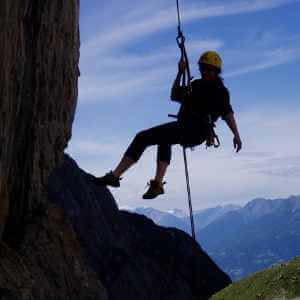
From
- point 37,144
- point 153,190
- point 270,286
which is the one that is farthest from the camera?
point 270,286

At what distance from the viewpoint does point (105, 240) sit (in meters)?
90.5

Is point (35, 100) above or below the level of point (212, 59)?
below

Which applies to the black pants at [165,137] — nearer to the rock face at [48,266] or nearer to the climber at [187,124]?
the climber at [187,124]

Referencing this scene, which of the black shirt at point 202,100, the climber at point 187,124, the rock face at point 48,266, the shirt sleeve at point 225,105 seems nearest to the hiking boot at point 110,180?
the climber at point 187,124

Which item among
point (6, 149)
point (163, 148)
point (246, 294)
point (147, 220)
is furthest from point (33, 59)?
point (147, 220)

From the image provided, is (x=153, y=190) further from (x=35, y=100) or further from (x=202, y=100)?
(x=35, y=100)

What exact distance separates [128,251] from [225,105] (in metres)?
81.6

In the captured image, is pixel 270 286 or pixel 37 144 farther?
pixel 270 286

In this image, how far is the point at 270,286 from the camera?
170ft

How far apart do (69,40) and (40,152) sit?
11.0 ft

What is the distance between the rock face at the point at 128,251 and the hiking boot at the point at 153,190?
69.4m

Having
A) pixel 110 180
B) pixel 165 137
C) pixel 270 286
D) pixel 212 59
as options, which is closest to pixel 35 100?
pixel 110 180

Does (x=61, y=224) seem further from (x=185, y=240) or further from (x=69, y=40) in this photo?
(x=185, y=240)

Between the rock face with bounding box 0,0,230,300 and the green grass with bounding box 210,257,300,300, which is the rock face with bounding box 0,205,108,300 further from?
the green grass with bounding box 210,257,300,300
